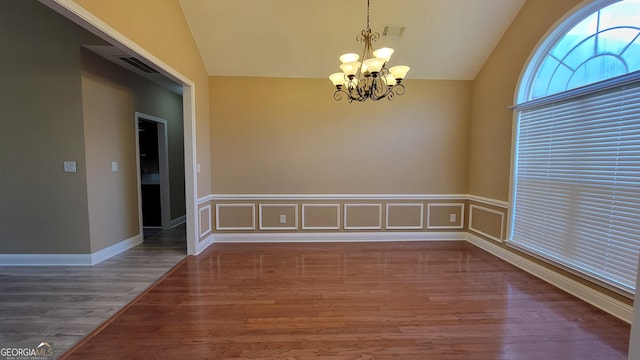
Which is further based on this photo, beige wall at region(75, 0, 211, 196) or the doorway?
the doorway

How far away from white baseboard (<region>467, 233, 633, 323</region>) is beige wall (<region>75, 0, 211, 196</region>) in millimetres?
4383

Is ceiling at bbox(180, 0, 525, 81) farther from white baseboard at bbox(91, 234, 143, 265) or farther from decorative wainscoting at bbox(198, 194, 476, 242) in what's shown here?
white baseboard at bbox(91, 234, 143, 265)

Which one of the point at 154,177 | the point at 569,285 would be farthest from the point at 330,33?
the point at 154,177

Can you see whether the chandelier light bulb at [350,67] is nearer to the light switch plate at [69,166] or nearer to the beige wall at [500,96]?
the beige wall at [500,96]

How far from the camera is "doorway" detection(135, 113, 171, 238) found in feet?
17.0

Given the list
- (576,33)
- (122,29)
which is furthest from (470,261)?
(122,29)

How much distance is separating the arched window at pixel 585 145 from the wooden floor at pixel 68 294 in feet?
14.7

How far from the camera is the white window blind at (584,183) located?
7.76 feet

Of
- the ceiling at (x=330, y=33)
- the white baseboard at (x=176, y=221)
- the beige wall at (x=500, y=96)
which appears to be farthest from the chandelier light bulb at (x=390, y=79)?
the white baseboard at (x=176, y=221)

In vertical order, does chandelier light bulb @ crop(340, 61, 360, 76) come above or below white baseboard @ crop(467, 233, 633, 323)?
above

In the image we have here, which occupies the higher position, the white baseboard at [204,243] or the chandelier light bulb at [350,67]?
the chandelier light bulb at [350,67]

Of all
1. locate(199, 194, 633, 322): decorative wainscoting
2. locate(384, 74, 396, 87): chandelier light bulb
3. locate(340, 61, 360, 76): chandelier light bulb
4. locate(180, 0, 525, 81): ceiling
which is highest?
locate(180, 0, 525, 81): ceiling

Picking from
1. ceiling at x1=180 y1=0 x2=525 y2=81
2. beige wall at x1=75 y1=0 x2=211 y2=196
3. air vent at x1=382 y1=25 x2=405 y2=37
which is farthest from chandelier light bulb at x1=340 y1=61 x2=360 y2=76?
beige wall at x1=75 y1=0 x2=211 y2=196

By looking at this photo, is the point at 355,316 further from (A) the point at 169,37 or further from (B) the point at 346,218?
(A) the point at 169,37
